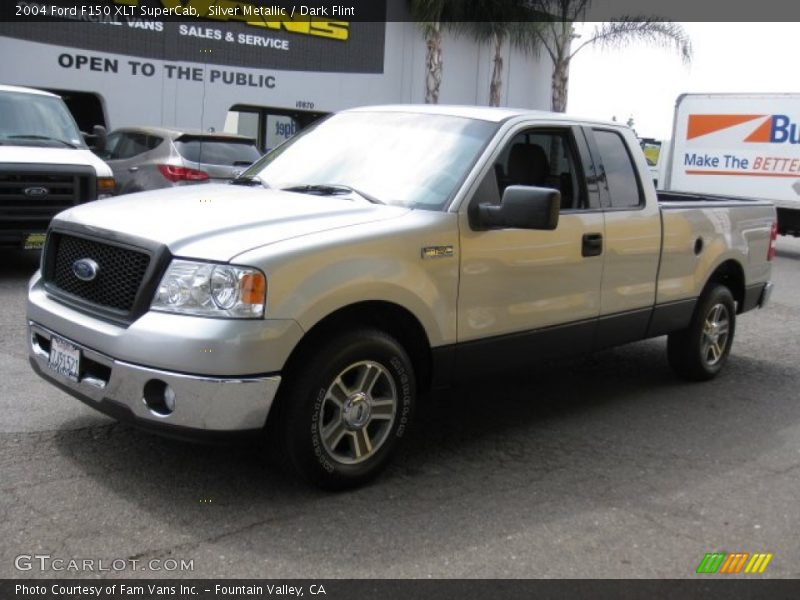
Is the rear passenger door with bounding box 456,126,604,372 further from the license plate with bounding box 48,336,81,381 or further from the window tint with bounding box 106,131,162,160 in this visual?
the window tint with bounding box 106,131,162,160

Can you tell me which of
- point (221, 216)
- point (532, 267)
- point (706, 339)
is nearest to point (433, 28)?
point (706, 339)

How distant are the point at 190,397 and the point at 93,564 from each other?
2.37 ft

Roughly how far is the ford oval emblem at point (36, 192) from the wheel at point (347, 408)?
6.35m

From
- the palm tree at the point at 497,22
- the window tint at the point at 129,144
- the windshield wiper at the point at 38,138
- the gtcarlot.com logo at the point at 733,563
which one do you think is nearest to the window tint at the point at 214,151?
the window tint at the point at 129,144

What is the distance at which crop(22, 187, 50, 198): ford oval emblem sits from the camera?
9148 mm

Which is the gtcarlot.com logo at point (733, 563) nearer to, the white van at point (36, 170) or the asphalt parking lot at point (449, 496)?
the asphalt parking lot at point (449, 496)

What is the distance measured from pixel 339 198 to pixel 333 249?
731 mm

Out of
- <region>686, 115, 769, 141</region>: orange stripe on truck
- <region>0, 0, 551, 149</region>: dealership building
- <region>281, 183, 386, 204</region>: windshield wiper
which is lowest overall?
<region>281, 183, 386, 204</region>: windshield wiper

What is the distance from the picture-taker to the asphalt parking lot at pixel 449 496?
11.5 ft

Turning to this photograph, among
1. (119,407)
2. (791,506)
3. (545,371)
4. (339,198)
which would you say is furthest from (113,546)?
(545,371)

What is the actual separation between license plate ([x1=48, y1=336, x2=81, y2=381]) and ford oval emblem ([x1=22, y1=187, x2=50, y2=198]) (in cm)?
559

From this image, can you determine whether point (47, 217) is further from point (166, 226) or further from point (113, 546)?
point (113, 546)

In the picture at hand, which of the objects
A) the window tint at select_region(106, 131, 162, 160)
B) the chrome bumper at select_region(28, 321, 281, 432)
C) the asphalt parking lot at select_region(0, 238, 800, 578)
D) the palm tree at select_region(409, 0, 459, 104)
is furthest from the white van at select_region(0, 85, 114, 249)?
the palm tree at select_region(409, 0, 459, 104)

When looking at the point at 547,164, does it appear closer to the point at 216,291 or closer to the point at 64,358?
the point at 216,291
